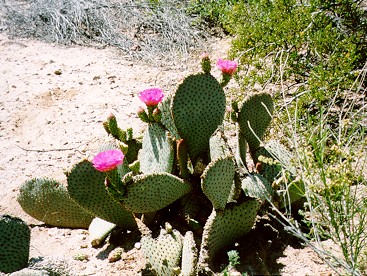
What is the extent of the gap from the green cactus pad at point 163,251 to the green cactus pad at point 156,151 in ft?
1.33

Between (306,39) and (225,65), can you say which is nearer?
(225,65)

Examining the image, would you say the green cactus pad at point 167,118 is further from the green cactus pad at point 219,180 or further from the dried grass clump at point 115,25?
the dried grass clump at point 115,25

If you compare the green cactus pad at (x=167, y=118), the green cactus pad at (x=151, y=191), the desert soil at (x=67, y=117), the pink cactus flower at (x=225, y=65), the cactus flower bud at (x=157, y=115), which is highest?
the pink cactus flower at (x=225, y=65)

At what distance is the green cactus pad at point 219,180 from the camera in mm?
2373

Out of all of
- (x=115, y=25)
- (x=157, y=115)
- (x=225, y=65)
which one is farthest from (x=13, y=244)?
(x=115, y=25)

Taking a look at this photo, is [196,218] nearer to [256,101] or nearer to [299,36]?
[256,101]

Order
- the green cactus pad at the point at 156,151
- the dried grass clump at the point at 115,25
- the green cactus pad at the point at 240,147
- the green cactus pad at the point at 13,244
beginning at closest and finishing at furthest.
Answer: the green cactus pad at the point at 13,244 < the green cactus pad at the point at 156,151 < the green cactus pad at the point at 240,147 < the dried grass clump at the point at 115,25

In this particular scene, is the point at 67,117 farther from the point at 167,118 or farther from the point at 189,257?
the point at 189,257

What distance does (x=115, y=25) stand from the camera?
6.07m

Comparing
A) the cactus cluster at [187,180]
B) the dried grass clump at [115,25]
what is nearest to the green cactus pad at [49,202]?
the cactus cluster at [187,180]

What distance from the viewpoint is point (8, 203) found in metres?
3.43

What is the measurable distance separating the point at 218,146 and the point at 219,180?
1.11 ft

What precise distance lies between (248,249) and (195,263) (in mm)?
427

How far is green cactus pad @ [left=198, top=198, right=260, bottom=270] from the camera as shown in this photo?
244cm
